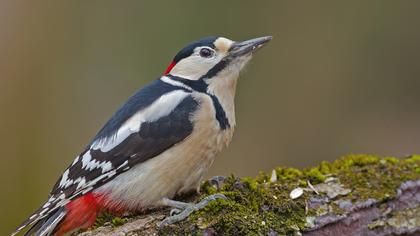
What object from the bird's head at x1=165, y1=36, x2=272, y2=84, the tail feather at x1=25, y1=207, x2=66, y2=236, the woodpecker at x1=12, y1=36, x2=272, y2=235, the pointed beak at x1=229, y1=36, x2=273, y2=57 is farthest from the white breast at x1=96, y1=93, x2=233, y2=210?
the pointed beak at x1=229, y1=36, x2=273, y2=57

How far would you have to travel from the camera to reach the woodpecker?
3.79 meters

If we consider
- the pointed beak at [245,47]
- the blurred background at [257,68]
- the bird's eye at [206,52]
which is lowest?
the blurred background at [257,68]

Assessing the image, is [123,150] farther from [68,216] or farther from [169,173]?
[68,216]

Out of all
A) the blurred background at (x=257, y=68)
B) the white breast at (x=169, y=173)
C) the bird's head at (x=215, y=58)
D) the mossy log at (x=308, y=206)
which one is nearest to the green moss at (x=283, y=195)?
the mossy log at (x=308, y=206)

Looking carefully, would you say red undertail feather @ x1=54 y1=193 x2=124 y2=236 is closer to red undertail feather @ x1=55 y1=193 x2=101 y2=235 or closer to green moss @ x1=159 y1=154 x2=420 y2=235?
red undertail feather @ x1=55 y1=193 x2=101 y2=235

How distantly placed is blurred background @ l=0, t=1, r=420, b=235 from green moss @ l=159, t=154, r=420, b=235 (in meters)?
3.13

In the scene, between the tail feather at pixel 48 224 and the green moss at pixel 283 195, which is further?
the tail feather at pixel 48 224

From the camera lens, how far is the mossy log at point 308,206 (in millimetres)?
3449

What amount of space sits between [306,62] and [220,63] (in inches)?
166

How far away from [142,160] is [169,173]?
17 cm

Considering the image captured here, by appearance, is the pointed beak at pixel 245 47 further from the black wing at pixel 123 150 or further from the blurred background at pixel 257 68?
the blurred background at pixel 257 68

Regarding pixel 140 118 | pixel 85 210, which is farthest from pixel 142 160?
pixel 85 210

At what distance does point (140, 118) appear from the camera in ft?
12.9

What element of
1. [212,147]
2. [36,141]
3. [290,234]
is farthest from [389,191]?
[36,141]
